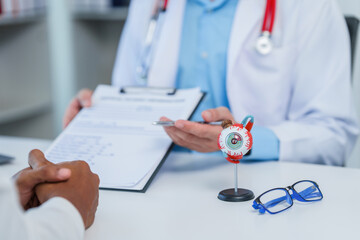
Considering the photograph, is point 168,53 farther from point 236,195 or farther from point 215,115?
point 236,195

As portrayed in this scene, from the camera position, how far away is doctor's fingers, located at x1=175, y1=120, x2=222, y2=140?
0.90m

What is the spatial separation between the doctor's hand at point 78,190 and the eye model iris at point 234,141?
0.23 meters

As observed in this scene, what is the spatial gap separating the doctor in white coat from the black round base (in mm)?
276

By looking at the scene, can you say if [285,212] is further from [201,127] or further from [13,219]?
[13,219]

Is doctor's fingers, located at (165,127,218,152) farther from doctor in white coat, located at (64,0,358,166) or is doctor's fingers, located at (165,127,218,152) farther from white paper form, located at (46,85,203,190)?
doctor in white coat, located at (64,0,358,166)

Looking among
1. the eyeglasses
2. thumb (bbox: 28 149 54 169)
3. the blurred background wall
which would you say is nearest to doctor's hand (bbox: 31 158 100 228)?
thumb (bbox: 28 149 54 169)

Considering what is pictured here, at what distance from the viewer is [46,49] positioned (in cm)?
254

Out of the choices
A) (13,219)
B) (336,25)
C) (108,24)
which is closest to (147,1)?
(336,25)

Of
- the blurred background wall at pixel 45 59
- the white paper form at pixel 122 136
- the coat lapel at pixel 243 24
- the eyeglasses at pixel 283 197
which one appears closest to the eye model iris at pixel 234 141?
the eyeglasses at pixel 283 197

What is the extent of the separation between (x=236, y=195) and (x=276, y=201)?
0.24 ft

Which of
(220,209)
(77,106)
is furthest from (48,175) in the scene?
(77,106)

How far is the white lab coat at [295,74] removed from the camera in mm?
1188

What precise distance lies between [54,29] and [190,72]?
141 cm

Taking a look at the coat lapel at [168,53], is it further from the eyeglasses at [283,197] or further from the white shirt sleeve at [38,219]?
the white shirt sleeve at [38,219]
